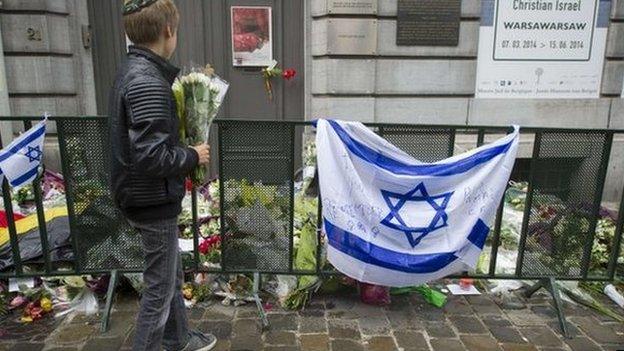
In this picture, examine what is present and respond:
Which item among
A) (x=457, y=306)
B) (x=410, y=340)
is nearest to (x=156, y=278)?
(x=410, y=340)

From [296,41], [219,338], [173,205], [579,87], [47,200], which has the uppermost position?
[296,41]

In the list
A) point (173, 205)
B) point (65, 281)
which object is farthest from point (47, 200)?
point (173, 205)

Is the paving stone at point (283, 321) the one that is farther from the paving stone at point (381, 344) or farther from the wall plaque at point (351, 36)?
the wall plaque at point (351, 36)

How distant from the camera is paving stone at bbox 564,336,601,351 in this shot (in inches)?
126

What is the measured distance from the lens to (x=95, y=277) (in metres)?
3.77

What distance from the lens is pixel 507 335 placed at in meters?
3.35

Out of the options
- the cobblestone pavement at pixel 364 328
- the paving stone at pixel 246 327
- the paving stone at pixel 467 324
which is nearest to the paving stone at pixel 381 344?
the cobblestone pavement at pixel 364 328

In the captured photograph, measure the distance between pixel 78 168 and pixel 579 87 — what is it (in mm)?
6542

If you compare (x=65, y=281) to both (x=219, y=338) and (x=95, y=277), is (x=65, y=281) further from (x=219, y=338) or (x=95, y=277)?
(x=219, y=338)

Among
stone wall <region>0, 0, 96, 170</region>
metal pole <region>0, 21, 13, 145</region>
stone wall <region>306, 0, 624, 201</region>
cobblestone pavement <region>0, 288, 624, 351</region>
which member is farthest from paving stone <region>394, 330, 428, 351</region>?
metal pole <region>0, 21, 13, 145</region>

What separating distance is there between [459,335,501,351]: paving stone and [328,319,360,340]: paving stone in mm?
729

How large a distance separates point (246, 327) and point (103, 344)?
94 centimetres

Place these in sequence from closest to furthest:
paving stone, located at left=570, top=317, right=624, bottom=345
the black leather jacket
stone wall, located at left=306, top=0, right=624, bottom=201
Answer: the black leather jacket → paving stone, located at left=570, top=317, right=624, bottom=345 → stone wall, located at left=306, top=0, right=624, bottom=201

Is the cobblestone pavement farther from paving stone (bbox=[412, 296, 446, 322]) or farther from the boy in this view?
the boy
